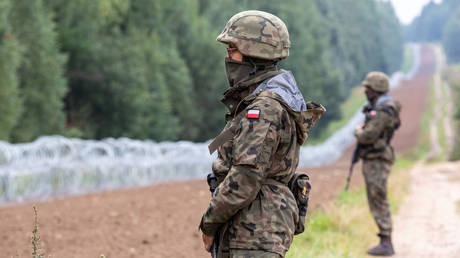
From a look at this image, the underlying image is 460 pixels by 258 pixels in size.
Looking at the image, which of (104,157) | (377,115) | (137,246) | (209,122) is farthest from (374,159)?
(209,122)

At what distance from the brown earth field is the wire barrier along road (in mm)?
1102

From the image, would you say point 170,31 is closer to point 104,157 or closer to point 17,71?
point 17,71

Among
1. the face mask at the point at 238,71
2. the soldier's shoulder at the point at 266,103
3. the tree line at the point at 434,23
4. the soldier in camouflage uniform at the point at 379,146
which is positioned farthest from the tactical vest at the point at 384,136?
the tree line at the point at 434,23

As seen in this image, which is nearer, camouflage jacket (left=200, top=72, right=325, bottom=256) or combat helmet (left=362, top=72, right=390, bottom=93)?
camouflage jacket (left=200, top=72, right=325, bottom=256)

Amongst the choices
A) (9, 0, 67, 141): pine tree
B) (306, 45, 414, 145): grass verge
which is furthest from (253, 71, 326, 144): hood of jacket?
(306, 45, 414, 145): grass verge

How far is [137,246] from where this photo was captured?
8.04m

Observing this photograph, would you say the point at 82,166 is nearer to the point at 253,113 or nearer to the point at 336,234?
the point at 336,234

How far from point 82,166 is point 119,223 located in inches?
234

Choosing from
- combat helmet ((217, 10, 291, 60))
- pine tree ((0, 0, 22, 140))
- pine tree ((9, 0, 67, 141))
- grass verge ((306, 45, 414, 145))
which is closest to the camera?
combat helmet ((217, 10, 291, 60))

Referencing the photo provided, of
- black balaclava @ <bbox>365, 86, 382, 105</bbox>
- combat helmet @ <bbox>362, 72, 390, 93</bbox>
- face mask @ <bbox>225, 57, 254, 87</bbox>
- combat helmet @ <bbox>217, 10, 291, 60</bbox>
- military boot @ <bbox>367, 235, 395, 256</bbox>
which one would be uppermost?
combat helmet @ <bbox>362, 72, 390, 93</bbox>

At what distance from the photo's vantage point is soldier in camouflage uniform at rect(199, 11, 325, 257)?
3371 mm

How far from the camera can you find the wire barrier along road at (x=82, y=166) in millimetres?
13359

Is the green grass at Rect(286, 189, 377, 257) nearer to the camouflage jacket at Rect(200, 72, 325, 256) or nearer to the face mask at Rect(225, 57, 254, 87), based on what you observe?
the camouflage jacket at Rect(200, 72, 325, 256)

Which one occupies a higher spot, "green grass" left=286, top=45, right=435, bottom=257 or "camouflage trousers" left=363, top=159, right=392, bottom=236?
"camouflage trousers" left=363, top=159, right=392, bottom=236
